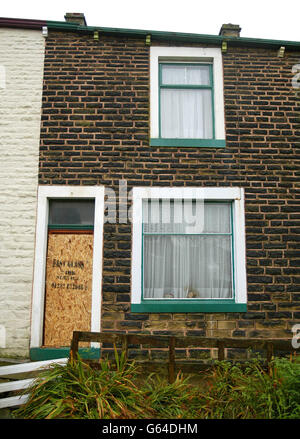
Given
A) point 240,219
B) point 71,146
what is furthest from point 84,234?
point 240,219

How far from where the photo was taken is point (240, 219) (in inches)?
273

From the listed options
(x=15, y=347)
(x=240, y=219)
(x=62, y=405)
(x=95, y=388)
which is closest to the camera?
(x=62, y=405)

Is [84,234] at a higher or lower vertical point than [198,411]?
higher

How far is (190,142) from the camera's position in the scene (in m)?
7.14

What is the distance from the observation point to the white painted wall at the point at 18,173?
659cm

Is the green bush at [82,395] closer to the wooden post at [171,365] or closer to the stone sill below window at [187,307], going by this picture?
the wooden post at [171,365]

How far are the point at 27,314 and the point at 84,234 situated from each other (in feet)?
5.98

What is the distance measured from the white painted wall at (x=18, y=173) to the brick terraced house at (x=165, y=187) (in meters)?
0.20

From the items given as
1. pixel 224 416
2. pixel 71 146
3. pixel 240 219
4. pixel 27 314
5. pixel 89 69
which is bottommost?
pixel 224 416

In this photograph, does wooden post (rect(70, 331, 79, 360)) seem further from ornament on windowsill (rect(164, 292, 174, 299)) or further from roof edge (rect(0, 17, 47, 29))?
roof edge (rect(0, 17, 47, 29))

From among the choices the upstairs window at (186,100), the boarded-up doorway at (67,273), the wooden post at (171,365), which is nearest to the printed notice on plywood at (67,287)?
the boarded-up doorway at (67,273)

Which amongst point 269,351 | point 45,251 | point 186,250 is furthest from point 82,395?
point 186,250

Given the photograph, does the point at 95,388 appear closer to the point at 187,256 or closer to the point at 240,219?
the point at 187,256

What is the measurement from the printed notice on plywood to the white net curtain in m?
1.14
